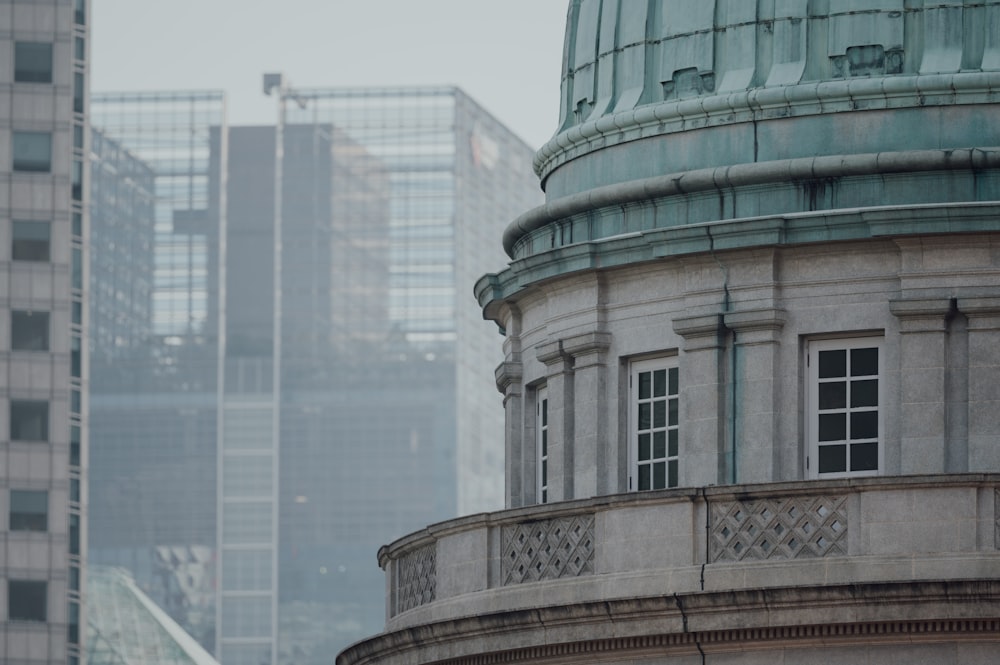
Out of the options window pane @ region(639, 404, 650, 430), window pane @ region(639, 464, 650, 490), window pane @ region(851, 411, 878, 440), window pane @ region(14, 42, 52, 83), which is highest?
window pane @ region(14, 42, 52, 83)

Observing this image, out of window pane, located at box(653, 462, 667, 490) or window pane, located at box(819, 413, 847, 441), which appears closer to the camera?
window pane, located at box(819, 413, 847, 441)

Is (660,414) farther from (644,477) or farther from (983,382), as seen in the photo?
(983,382)

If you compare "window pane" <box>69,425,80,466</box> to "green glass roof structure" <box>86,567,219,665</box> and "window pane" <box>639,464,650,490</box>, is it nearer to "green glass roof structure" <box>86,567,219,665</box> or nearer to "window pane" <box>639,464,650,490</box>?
"green glass roof structure" <box>86,567,219,665</box>

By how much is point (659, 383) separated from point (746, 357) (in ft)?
6.48

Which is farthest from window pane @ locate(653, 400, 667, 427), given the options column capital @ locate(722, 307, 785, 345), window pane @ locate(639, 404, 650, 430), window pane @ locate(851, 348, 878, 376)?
window pane @ locate(851, 348, 878, 376)

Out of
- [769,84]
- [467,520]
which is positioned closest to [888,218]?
[769,84]

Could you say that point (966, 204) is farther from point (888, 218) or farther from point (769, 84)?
point (769, 84)

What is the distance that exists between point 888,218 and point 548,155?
832 cm

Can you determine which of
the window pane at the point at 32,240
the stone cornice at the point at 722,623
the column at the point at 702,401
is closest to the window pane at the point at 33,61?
the window pane at the point at 32,240

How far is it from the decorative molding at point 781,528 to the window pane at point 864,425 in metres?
4.40

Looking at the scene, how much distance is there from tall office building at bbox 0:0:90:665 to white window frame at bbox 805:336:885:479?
78.5 m

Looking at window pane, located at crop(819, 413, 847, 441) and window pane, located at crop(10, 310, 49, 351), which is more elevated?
window pane, located at crop(10, 310, 49, 351)

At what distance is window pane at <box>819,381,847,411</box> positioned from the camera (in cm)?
4509

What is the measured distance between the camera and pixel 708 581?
40.6 m
